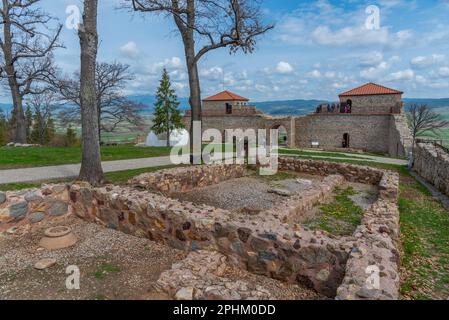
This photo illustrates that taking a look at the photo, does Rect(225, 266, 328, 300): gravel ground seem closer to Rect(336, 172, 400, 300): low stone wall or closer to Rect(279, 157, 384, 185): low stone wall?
Rect(336, 172, 400, 300): low stone wall

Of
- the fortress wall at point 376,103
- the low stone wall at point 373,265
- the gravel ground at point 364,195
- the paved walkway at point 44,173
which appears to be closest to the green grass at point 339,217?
the gravel ground at point 364,195

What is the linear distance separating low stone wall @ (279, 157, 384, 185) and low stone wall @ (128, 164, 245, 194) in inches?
120

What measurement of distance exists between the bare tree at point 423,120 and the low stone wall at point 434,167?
34.2 metres

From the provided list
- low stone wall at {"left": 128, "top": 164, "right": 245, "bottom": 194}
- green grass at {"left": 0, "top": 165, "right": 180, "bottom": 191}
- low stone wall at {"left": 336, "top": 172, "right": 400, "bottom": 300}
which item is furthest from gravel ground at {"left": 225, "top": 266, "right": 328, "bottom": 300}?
green grass at {"left": 0, "top": 165, "right": 180, "bottom": 191}

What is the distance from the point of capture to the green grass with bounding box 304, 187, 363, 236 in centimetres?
656

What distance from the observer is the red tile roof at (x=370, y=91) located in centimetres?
3209

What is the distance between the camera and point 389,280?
3.47 meters

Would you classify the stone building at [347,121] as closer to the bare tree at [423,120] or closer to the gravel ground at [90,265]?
the bare tree at [423,120]

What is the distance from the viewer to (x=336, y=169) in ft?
43.4

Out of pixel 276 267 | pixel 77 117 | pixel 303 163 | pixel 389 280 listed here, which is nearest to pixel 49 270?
pixel 276 267

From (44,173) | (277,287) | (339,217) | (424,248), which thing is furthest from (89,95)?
(424,248)

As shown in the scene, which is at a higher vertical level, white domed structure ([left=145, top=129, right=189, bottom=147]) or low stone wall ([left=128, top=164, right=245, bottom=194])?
white domed structure ([left=145, top=129, right=189, bottom=147])

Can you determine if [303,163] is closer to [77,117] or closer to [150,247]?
[150,247]

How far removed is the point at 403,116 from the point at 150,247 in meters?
30.5
